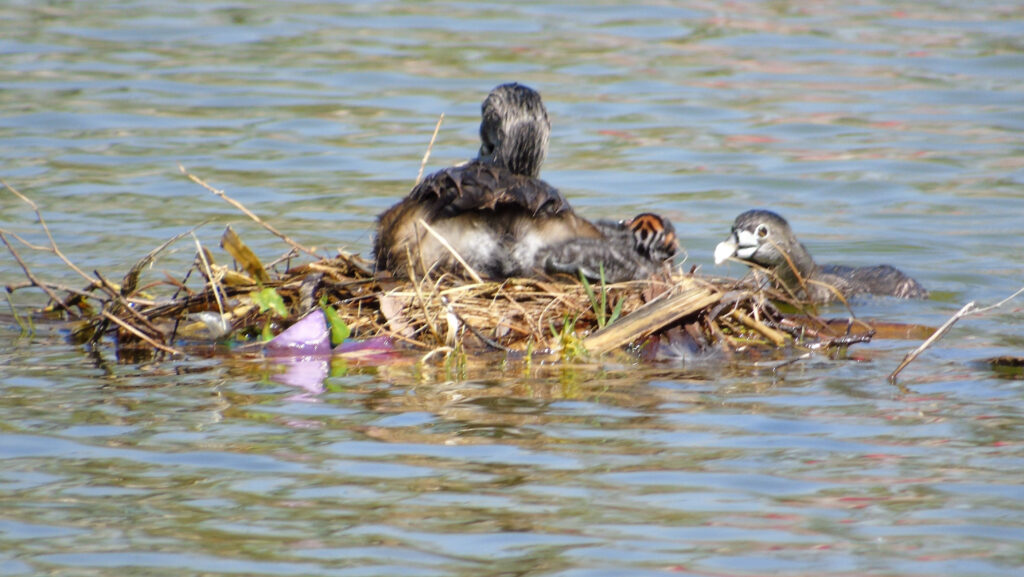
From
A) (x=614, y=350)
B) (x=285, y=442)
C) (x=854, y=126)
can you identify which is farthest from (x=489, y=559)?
(x=854, y=126)

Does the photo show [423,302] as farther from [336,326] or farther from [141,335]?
[141,335]

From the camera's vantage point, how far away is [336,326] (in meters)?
7.21

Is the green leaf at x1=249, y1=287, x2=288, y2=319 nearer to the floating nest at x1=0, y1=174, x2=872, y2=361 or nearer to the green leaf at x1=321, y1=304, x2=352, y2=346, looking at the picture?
the floating nest at x1=0, y1=174, x2=872, y2=361

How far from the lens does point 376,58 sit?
56.9 ft

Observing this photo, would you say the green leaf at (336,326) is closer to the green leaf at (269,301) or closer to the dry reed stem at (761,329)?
the green leaf at (269,301)

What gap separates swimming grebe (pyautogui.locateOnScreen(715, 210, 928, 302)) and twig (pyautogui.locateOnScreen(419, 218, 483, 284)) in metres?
2.14

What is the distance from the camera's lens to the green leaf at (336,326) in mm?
7219

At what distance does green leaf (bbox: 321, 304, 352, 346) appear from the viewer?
284 inches

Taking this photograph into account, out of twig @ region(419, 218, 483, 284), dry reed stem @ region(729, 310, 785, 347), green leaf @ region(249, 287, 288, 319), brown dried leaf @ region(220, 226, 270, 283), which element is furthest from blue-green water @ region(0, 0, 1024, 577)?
brown dried leaf @ region(220, 226, 270, 283)

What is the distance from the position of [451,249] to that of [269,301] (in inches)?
35.7

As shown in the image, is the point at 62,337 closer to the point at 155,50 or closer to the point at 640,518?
the point at 640,518

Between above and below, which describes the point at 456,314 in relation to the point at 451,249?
below

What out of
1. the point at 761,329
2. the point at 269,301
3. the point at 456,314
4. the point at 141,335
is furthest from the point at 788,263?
the point at 141,335

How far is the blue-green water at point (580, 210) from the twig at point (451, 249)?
0.56 meters
